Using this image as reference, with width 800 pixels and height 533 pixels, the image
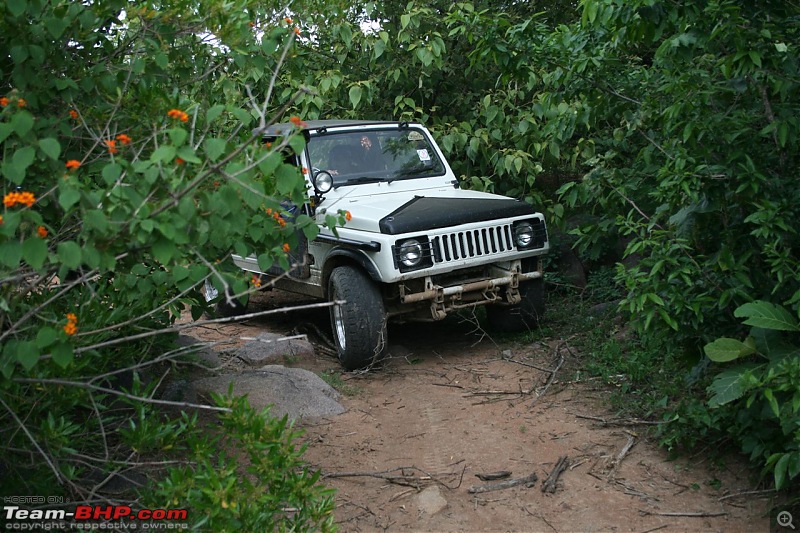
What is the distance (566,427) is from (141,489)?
8.54 feet

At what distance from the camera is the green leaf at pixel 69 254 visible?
2275 mm

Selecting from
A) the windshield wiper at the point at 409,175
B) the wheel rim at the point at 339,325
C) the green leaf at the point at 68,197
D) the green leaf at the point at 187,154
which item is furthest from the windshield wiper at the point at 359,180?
the green leaf at the point at 68,197

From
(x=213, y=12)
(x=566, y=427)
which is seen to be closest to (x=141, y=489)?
(x=213, y=12)

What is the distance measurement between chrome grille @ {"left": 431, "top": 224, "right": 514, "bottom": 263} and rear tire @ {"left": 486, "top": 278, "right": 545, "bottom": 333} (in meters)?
0.53

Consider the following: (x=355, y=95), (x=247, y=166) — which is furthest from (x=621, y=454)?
(x=355, y=95)

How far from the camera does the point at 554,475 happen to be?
14.3ft

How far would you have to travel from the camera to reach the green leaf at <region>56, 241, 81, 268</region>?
228 centimetres

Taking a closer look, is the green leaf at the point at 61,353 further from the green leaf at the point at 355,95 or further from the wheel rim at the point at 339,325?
the green leaf at the point at 355,95

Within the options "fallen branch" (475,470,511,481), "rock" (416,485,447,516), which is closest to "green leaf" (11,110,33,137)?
"rock" (416,485,447,516)

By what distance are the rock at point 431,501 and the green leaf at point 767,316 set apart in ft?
5.70

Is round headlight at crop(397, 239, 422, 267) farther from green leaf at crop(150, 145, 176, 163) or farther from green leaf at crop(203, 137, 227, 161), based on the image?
green leaf at crop(150, 145, 176, 163)

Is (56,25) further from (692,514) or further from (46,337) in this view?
(692,514)

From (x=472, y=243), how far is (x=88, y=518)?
3.54m

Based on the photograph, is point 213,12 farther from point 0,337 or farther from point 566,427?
point 566,427
